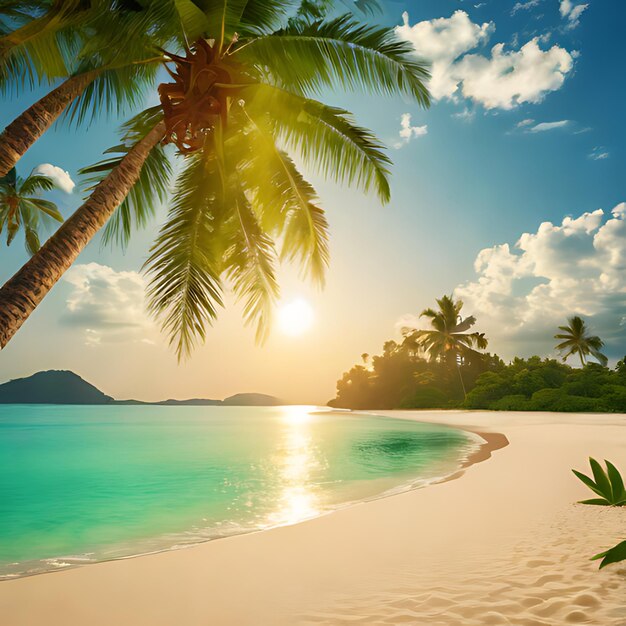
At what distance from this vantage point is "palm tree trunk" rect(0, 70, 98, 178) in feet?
14.8

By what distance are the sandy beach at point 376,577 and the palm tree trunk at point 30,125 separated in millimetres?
3980

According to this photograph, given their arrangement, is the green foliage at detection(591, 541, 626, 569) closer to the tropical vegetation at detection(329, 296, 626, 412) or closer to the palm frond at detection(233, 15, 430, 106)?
the palm frond at detection(233, 15, 430, 106)

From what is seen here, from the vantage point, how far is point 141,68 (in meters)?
7.16

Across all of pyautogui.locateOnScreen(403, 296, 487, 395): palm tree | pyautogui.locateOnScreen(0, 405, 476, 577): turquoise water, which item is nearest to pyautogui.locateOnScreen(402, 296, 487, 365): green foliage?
pyautogui.locateOnScreen(403, 296, 487, 395): palm tree

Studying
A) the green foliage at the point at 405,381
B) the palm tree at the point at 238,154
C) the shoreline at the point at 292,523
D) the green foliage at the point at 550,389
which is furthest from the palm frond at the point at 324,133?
the green foliage at the point at 405,381

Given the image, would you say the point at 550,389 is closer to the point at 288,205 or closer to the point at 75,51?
the point at 288,205

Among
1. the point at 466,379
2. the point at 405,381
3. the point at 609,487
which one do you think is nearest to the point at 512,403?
the point at 466,379

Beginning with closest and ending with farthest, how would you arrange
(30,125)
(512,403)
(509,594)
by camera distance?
(509,594), (30,125), (512,403)

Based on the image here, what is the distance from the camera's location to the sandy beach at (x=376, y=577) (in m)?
2.42

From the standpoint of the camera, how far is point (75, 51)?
21.3 feet

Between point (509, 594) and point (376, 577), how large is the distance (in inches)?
34.4

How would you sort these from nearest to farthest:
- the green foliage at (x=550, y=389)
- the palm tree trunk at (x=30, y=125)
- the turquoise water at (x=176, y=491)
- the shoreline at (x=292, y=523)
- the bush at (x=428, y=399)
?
1. the shoreline at (x=292, y=523)
2. the palm tree trunk at (x=30, y=125)
3. the turquoise water at (x=176, y=491)
4. the green foliage at (x=550, y=389)
5. the bush at (x=428, y=399)

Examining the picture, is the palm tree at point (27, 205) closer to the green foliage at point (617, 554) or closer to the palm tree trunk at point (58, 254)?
the palm tree trunk at point (58, 254)

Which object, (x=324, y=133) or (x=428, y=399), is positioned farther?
(x=428, y=399)
